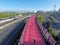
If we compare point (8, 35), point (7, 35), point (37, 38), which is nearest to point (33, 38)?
point (37, 38)

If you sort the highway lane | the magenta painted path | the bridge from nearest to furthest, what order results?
1. the bridge
2. the magenta painted path
3. the highway lane

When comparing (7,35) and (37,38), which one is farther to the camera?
(7,35)

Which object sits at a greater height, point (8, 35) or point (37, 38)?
point (37, 38)

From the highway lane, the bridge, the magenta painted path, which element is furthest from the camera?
the highway lane

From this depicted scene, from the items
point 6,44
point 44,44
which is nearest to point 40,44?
point 44,44

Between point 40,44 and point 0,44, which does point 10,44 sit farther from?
point 40,44

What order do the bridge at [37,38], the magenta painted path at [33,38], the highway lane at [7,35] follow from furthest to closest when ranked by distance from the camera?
the highway lane at [7,35], the magenta painted path at [33,38], the bridge at [37,38]

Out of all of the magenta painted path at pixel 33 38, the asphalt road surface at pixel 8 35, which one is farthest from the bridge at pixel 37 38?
the asphalt road surface at pixel 8 35

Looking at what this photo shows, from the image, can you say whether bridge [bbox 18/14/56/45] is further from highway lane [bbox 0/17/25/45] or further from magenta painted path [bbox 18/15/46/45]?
highway lane [bbox 0/17/25/45]

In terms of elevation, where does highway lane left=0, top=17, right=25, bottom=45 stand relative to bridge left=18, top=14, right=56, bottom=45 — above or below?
below

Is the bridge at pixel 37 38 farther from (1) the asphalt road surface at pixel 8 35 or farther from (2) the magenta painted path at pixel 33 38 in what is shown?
(1) the asphalt road surface at pixel 8 35

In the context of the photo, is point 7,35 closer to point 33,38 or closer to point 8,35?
point 8,35

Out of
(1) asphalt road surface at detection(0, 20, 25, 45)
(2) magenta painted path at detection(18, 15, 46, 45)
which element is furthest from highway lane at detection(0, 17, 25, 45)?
(2) magenta painted path at detection(18, 15, 46, 45)
